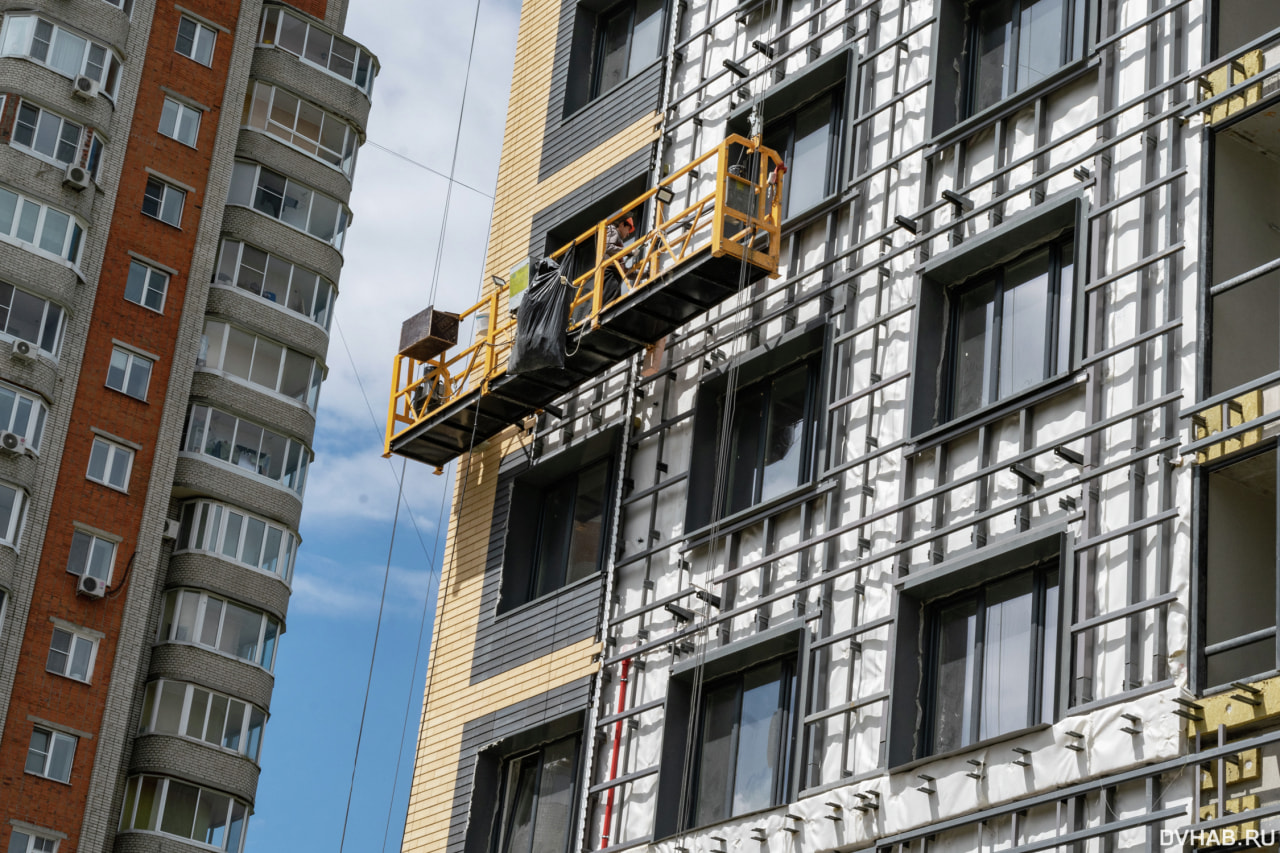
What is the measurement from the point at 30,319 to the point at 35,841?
1515cm

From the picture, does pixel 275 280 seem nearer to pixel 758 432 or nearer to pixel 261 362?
pixel 261 362

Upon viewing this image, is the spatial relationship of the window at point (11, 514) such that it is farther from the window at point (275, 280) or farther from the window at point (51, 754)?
the window at point (275, 280)

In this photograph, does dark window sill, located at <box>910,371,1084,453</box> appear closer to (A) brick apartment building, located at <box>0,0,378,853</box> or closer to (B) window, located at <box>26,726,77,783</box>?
(A) brick apartment building, located at <box>0,0,378,853</box>

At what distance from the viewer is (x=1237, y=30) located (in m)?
21.3

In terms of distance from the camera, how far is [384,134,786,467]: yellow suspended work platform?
2697 cm

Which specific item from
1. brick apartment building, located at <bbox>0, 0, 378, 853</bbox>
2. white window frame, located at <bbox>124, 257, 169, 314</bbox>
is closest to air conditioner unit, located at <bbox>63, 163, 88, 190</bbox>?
brick apartment building, located at <bbox>0, 0, 378, 853</bbox>

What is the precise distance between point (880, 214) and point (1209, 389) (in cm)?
719

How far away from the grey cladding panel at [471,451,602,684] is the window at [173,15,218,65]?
3508cm

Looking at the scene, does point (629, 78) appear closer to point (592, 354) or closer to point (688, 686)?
point (592, 354)

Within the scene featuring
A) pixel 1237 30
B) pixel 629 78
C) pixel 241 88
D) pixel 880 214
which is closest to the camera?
pixel 1237 30

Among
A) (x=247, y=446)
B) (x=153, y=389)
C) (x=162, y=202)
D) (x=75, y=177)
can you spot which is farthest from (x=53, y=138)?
(x=247, y=446)

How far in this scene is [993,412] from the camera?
73.2 ft

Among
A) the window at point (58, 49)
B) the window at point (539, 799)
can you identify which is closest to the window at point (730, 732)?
the window at point (539, 799)

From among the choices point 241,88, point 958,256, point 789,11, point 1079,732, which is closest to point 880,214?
point 958,256
